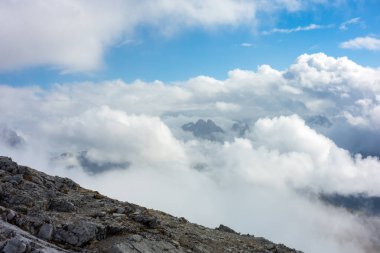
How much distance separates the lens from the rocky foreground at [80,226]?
24.0m

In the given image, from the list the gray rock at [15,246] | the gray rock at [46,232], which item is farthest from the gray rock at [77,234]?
the gray rock at [15,246]

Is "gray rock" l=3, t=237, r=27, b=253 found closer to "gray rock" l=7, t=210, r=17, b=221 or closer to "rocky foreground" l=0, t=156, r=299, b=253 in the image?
"rocky foreground" l=0, t=156, r=299, b=253

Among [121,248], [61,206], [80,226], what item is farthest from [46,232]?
[61,206]

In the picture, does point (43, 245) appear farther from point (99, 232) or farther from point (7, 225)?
point (99, 232)

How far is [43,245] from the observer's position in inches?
848

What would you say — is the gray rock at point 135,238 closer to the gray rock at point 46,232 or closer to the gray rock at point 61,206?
the gray rock at point 46,232

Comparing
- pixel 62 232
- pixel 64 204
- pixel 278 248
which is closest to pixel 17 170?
pixel 64 204

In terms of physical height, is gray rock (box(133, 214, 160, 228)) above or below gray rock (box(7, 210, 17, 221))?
above

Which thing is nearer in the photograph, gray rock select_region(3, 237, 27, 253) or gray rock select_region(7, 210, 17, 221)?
gray rock select_region(3, 237, 27, 253)

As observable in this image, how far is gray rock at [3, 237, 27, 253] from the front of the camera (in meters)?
19.9

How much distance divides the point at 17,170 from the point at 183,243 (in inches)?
717

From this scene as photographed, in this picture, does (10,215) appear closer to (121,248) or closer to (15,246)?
(15,246)

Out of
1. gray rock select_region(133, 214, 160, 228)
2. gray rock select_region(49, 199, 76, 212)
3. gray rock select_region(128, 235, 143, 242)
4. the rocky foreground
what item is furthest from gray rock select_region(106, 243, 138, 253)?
gray rock select_region(49, 199, 76, 212)

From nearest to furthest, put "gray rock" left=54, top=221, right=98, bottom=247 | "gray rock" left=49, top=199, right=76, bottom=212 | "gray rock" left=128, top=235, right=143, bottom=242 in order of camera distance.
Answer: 1. "gray rock" left=54, top=221, right=98, bottom=247
2. "gray rock" left=128, top=235, right=143, bottom=242
3. "gray rock" left=49, top=199, right=76, bottom=212
